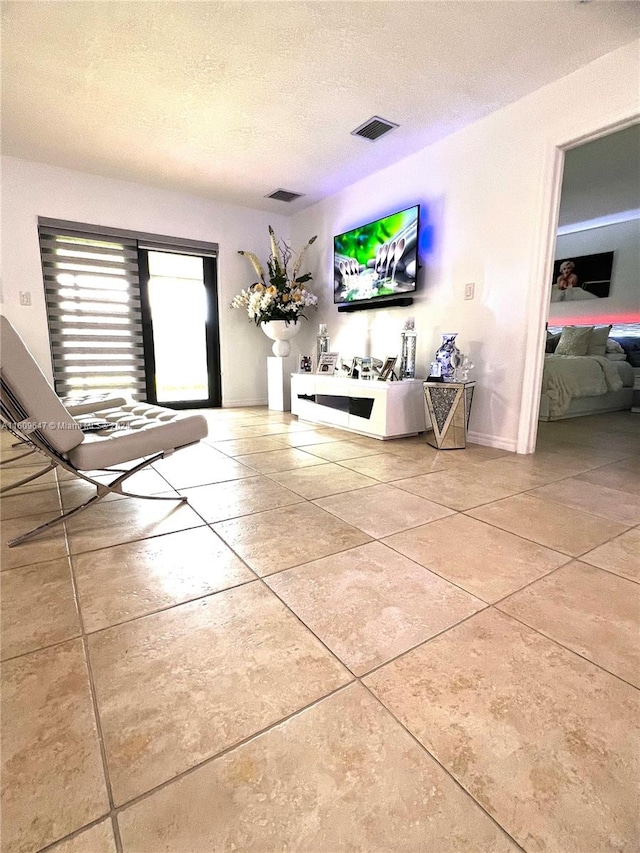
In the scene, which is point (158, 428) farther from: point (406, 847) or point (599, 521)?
point (599, 521)

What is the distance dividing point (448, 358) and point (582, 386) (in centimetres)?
238

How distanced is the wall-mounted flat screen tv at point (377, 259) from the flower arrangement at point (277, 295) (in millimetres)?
381

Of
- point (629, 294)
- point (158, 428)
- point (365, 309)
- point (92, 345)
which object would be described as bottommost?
point (158, 428)

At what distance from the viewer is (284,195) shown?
453 cm

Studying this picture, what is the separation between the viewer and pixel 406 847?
62 centimetres

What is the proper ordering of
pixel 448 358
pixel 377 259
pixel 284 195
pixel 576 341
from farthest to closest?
pixel 576 341
pixel 284 195
pixel 377 259
pixel 448 358

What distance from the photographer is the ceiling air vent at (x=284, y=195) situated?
14.6ft

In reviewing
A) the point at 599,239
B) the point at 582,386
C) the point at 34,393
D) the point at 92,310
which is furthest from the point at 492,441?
the point at 599,239

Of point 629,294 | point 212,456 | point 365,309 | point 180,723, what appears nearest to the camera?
point 180,723

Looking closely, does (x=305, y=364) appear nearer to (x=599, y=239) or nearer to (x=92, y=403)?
(x=92, y=403)

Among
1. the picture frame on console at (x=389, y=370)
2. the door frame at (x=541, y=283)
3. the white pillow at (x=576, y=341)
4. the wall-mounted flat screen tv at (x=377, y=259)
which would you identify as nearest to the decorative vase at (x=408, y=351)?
the picture frame on console at (x=389, y=370)

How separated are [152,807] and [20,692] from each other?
1.42ft

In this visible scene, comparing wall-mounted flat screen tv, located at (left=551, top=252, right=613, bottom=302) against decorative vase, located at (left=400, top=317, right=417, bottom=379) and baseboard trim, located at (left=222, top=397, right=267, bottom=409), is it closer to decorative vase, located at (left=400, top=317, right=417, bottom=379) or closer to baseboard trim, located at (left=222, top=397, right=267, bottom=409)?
decorative vase, located at (left=400, top=317, right=417, bottom=379)

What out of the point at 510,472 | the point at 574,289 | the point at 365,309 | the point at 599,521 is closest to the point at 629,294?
the point at 574,289
